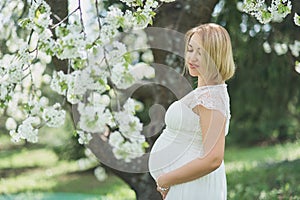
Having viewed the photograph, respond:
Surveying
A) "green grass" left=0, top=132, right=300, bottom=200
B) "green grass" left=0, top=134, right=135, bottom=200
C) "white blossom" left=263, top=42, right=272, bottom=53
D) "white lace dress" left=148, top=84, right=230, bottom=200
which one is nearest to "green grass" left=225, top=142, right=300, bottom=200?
"green grass" left=0, top=132, right=300, bottom=200

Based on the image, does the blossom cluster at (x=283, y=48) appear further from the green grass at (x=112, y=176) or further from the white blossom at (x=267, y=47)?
the green grass at (x=112, y=176)

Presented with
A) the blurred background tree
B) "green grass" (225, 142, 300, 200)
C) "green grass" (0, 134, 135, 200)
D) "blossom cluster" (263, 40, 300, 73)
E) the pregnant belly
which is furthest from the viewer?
"green grass" (0, 134, 135, 200)

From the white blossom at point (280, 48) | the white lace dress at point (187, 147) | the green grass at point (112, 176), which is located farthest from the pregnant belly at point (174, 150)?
the white blossom at point (280, 48)

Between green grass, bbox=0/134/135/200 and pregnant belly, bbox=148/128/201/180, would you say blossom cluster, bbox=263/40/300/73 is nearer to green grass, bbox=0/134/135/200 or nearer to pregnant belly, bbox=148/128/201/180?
green grass, bbox=0/134/135/200

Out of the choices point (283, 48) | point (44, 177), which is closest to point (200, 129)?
point (283, 48)

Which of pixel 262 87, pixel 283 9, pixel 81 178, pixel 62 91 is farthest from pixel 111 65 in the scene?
pixel 81 178

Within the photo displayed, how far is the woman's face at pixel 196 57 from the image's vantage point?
7.72 feet

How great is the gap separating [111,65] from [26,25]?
14.3 inches

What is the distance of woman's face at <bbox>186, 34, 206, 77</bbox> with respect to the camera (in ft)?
7.72

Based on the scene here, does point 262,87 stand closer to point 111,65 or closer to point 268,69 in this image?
point 268,69

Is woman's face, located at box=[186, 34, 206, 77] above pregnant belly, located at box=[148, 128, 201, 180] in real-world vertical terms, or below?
above

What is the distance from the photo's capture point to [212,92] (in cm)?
233

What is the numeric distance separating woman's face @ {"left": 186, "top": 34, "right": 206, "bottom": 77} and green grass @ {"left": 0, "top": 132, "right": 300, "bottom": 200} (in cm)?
272

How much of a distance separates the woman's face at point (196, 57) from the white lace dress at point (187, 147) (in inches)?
2.6
